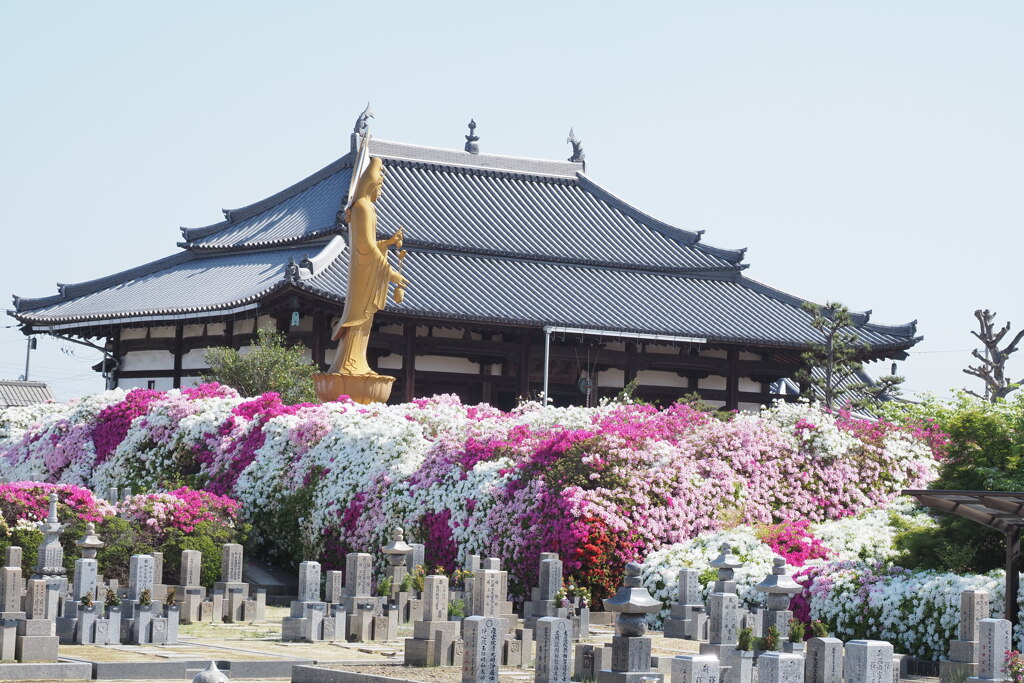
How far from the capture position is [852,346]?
42406 mm

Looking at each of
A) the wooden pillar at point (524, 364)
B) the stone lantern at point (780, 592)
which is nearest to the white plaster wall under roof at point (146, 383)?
the wooden pillar at point (524, 364)

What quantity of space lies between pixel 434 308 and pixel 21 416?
33.4 feet

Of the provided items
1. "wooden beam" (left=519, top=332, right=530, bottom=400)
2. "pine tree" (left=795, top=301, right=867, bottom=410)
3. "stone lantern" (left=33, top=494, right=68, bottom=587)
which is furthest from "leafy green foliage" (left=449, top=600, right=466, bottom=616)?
"wooden beam" (left=519, top=332, right=530, bottom=400)

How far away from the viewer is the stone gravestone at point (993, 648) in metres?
13.1

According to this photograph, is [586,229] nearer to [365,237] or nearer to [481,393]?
[481,393]

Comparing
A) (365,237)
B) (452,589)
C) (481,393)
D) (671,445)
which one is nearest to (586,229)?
(481,393)

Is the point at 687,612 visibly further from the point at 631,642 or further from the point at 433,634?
the point at 631,642

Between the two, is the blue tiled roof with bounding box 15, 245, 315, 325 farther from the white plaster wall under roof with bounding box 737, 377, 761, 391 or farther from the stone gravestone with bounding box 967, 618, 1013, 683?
the stone gravestone with bounding box 967, 618, 1013, 683

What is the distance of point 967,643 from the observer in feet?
46.8

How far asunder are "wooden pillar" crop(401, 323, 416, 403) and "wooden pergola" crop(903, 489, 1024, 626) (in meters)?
23.5

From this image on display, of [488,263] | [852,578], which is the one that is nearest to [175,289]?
[488,263]

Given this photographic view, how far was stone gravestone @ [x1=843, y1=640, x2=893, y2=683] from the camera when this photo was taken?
40.5 feet

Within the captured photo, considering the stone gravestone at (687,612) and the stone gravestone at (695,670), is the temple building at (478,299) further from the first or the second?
the stone gravestone at (695,670)

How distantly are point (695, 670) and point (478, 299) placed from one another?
2933 centimetres
